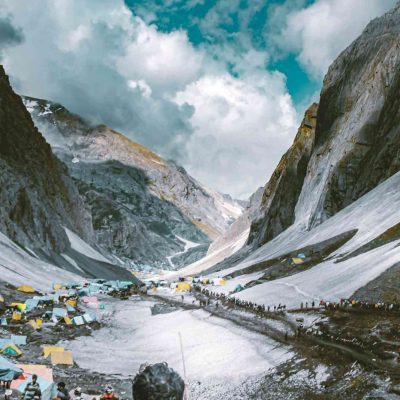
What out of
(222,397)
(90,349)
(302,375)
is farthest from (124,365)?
(302,375)

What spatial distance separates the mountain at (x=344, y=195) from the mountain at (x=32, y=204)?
57.0 metres

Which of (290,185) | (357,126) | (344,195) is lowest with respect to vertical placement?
(344,195)

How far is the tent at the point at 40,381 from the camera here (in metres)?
30.6

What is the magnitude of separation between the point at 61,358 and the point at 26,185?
111002 millimetres

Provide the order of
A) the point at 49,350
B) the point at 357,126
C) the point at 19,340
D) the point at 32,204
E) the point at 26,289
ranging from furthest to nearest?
the point at 32,204 < the point at 357,126 < the point at 26,289 < the point at 19,340 < the point at 49,350

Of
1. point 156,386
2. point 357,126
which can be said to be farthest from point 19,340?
point 357,126

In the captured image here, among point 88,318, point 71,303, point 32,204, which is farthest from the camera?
point 32,204

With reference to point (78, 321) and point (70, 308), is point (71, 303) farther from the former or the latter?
point (78, 321)

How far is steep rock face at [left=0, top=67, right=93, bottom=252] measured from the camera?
437 feet

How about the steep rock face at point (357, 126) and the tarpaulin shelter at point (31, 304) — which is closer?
the tarpaulin shelter at point (31, 304)

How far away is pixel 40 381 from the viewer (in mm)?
31609

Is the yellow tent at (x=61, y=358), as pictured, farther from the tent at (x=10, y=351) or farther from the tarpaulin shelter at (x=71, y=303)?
the tarpaulin shelter at (x=71, y=303)

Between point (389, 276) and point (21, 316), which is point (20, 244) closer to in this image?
point (21, 316)

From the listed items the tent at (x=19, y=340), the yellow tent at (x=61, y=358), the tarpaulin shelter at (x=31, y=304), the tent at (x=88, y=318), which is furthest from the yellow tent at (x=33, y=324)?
the yellow tent at (x=61, y=358)
